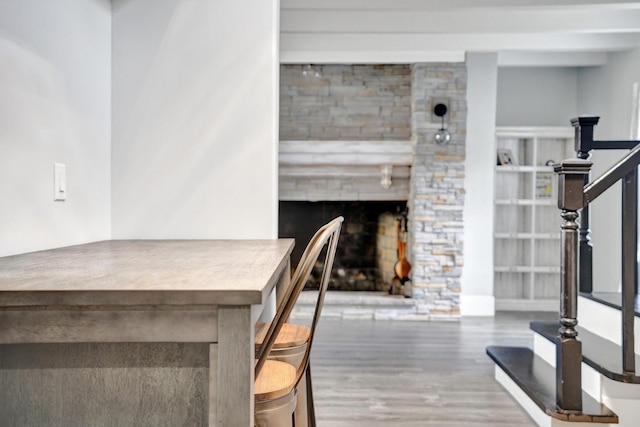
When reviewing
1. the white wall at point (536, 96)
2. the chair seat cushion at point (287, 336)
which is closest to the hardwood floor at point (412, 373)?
the chair seat cushion at point (287, 336)

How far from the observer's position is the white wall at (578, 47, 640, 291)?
183 inches

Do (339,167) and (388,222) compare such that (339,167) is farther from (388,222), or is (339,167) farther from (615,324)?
(615,324)

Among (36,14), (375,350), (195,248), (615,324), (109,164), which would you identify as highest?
(36,14)

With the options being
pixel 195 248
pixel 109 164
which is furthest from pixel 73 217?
pixel 195 248

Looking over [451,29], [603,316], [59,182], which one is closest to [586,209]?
[603,316]

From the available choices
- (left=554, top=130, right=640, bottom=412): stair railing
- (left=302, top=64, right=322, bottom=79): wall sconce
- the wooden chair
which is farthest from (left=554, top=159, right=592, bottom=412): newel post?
(left=302, top=64, right=322, bottom=79): wall sconce

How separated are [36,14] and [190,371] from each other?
124cm

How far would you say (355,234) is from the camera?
18.6ft

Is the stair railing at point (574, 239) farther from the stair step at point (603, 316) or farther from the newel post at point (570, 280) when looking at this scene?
the stair step at point (603, 316)

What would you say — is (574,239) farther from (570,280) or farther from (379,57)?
(379,57)

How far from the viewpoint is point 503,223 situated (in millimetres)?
5375

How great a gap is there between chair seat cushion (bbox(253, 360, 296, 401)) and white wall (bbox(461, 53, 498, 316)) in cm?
406

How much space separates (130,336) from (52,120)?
1.06m

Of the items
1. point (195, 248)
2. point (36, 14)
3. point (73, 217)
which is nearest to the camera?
point (36, 14)
